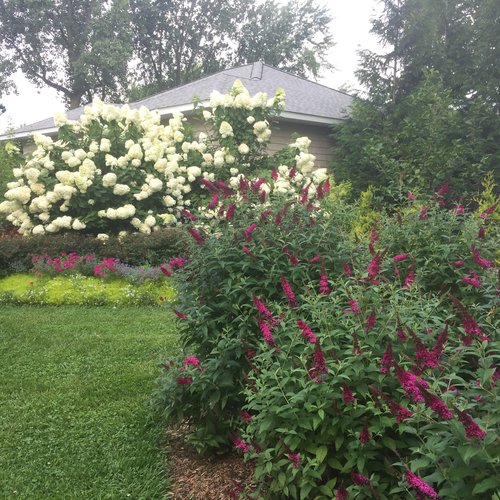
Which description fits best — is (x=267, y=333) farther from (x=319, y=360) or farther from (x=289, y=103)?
(x=289, y=103)

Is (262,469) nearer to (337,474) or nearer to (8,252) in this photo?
(337,474)

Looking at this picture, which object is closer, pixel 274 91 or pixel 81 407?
pixel 81 407

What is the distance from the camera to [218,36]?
3366 cm

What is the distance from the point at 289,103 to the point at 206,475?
974 centimetres

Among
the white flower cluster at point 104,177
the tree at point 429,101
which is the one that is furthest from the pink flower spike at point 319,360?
the white flower cluster at point 104,177

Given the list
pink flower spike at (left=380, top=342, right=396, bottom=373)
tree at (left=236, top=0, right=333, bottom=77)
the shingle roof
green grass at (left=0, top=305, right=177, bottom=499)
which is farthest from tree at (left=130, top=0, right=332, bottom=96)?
pink flower spike at (left=380, top=342, right=396, bottom=373)

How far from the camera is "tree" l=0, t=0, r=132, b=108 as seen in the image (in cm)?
2834

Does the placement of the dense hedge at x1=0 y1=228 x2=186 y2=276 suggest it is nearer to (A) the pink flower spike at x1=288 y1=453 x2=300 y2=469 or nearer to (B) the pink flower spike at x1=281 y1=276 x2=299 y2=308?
(B) the pink flower spike at x1=281 y1=276 x2=299 y2=308

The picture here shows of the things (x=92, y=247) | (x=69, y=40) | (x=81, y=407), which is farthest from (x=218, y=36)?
(x=81, y=407)

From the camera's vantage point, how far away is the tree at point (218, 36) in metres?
32.5

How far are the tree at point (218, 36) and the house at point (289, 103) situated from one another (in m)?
20.3

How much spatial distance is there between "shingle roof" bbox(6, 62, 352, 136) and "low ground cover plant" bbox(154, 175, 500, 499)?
8.12 m

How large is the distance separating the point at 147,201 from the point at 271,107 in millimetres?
3017

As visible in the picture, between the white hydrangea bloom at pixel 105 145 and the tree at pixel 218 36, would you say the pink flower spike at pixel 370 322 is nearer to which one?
the white hydrangea bloom at pixel 105 145
